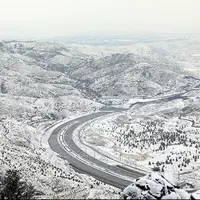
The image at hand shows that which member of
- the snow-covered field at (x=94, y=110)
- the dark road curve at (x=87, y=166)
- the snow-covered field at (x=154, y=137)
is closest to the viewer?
the snow-covered field at (x=94, y=110)

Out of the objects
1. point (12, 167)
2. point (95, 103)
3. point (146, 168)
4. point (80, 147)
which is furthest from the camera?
point (95, 103)

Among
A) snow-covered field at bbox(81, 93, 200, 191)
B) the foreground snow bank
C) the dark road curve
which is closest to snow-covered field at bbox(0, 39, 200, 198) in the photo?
snow-covered field at bbox(81, 93, 200, 191)

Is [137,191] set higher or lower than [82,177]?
higher

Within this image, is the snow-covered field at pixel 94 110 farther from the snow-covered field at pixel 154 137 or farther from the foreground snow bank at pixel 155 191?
the foreground snow bank at pixel 155 191

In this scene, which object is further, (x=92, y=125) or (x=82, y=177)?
(x=92, y=125)

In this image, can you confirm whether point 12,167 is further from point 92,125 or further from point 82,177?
point 92,125

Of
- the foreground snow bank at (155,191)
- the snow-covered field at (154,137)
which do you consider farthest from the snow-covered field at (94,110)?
the foreground snow bank at (155,191)

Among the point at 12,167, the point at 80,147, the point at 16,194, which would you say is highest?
the point at 16,194

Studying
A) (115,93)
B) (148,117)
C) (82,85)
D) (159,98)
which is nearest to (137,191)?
(148,117)
